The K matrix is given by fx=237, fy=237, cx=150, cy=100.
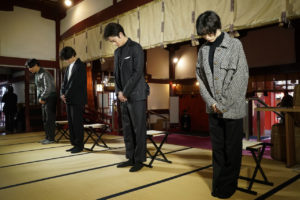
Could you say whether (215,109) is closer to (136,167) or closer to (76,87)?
(136,167)

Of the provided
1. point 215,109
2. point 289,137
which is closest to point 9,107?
point 215,109

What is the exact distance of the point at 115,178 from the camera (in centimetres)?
258

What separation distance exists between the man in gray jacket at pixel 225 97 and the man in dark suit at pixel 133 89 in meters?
0.97

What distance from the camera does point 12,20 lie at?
7.51m

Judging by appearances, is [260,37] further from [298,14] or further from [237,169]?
[237,169]

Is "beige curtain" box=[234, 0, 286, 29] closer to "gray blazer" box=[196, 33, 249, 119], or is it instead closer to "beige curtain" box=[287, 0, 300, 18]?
"beige curtain" box=[287, 0, 300, 18]

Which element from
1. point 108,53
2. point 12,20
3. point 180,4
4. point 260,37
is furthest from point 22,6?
point 260,37

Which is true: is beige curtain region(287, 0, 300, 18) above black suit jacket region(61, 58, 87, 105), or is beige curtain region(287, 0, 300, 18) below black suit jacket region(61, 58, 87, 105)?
above

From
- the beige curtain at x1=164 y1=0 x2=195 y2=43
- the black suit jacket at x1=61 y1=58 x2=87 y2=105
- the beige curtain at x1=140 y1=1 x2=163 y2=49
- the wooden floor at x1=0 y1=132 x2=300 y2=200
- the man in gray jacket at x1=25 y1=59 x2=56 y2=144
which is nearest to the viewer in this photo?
the wooden floor at x1=0 y1=132 x2=300 y2=200

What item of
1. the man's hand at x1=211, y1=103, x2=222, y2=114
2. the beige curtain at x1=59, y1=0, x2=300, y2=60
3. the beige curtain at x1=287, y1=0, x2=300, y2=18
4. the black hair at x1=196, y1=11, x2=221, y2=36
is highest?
the beige curtain at x1=59, y1=0, x2=300, y2=60

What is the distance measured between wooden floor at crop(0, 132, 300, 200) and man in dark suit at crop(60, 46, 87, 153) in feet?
1.17

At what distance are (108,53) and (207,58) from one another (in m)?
4.64

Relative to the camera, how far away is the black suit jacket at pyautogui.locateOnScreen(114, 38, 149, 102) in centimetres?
273

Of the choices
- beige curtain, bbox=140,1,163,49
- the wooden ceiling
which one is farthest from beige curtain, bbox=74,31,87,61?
beige curtain, bbox=140,1,163,49
